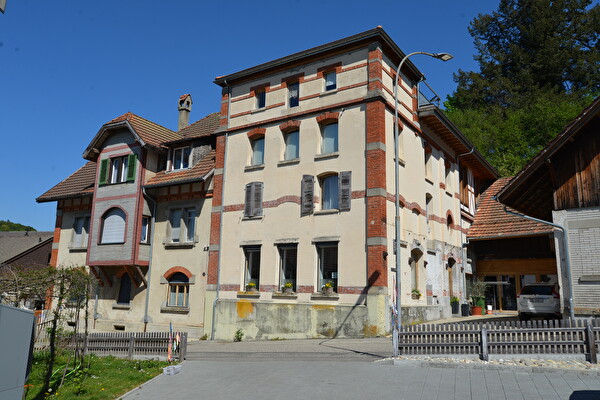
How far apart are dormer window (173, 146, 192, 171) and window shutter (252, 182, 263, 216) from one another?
5060mm

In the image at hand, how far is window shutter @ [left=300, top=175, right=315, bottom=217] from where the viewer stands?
20.7 m

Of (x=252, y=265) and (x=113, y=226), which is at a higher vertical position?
(x=113, y=226)

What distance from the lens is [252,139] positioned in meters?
23.7

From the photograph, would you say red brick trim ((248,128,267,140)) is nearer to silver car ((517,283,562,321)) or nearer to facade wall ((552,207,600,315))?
silver car ((517,283,562,321))

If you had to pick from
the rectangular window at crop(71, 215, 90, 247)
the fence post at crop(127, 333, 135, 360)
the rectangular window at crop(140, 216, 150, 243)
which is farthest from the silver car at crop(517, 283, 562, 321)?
the rectangular window at crop(71, 215, 90, 247)

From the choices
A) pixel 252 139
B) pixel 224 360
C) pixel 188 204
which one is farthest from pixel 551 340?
pixel 188 204

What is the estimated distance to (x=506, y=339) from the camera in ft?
39.2

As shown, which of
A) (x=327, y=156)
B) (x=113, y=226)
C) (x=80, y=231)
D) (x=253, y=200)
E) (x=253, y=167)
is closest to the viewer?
(x=327, y=156)

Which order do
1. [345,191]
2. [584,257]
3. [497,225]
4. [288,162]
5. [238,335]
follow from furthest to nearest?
[497,225]
[288,162]
[238,335]
[345,191]
[584,257]

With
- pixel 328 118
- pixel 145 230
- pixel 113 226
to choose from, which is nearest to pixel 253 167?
pixel 328 118

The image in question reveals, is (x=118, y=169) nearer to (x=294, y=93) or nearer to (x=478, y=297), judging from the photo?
(x=294, y=93)

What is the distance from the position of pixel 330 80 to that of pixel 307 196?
5.30 metres

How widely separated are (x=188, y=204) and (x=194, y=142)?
3335mm

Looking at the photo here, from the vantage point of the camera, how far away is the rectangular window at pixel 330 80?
853 inches
